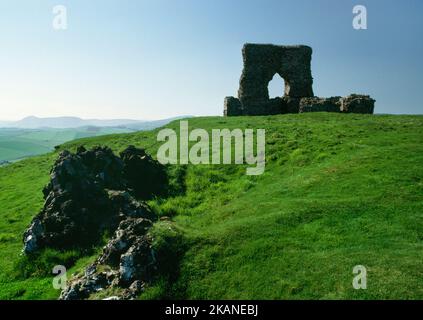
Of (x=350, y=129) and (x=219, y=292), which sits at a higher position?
(x=350, y=129)

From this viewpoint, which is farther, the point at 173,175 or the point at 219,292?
the point at 173,175

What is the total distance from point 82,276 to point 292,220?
10.2m

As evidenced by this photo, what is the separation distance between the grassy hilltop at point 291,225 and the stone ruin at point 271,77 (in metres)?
26.1

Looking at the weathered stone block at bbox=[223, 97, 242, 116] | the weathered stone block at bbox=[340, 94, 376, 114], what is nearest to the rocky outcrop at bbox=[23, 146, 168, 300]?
the weathered stone block at bbox=[223, 97, 242, 116]

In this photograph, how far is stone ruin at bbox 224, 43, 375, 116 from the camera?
2389 inches

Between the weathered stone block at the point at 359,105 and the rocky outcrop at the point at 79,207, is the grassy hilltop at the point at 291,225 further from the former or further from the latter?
the weathered stone block at the point at 359,105

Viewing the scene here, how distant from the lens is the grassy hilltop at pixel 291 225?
1430 centimetres

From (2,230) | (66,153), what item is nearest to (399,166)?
(66,153)

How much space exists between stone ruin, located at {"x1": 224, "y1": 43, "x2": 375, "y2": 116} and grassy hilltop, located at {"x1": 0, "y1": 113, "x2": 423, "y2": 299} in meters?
26.1

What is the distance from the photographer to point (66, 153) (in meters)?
27.0

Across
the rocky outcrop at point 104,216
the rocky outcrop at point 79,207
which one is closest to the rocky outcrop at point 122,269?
the rocky outcrop at point 104,216
